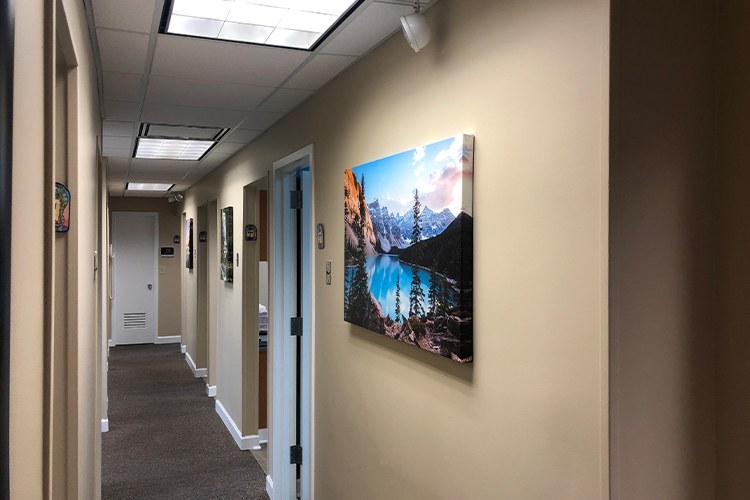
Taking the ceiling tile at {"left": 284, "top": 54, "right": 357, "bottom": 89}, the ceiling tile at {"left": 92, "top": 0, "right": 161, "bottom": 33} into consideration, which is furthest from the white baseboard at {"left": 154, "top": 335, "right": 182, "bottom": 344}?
the ceiling tile at {"left": 92, "top": 0, "right": 161, "bottom": 33}

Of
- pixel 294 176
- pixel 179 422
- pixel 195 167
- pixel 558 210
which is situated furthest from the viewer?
pixel 195 167

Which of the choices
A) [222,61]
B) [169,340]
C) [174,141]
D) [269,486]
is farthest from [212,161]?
[169,340]

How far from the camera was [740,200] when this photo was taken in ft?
4.35

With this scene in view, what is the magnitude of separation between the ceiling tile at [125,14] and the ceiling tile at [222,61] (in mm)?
122

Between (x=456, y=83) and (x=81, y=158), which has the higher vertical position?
(x=456, y=83)

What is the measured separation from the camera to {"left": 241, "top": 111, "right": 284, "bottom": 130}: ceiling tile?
3768 millimetres

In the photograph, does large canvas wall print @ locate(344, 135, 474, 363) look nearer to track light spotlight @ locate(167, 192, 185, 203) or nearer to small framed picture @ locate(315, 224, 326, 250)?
small framed picture @ locate(315, 224, 326, 250)

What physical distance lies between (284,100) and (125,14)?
4.36ft

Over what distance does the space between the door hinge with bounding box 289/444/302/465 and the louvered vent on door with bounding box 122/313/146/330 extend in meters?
7.18

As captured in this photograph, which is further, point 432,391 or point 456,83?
point 432,391

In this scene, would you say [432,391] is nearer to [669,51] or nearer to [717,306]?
[717,306]

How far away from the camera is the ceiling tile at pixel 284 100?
3.21 meters

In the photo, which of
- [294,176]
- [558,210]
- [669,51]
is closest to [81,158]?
[558,210]

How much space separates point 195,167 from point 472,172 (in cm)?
498
